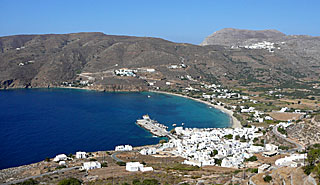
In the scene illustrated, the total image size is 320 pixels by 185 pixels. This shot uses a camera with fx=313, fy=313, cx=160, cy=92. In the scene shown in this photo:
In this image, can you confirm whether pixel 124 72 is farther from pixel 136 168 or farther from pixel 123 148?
pixel 136 168

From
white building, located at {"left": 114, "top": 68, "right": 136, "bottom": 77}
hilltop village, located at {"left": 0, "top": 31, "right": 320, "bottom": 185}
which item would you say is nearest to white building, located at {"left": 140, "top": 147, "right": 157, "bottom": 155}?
hilltop village, located at {"left": 0, "top": 31, "right": 320, "bottom": 185}

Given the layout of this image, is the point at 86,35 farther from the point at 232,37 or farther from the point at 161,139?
the point at 161,139

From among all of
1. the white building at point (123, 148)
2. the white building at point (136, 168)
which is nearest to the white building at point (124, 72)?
the white building at point (123, 148)

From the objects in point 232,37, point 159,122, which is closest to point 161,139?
point 159,122

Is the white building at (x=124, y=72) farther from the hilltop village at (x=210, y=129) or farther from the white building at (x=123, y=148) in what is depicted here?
the white building at (x=123, y=148)

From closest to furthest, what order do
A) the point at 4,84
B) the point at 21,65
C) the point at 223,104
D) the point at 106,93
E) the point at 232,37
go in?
the point at 223,104 < the point at 106,93 < the point at 4,84 < the point at 21,65 < the point at 232,37

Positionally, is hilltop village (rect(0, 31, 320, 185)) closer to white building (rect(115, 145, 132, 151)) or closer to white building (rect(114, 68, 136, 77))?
white building (rect(115, 145, 132, 151))
